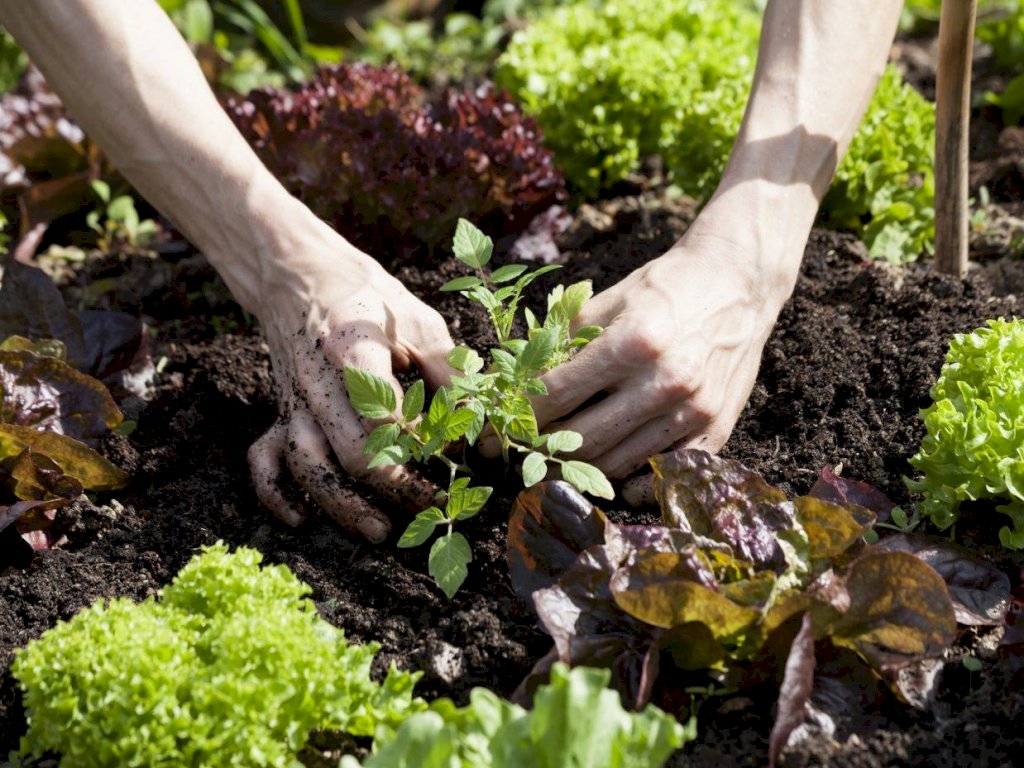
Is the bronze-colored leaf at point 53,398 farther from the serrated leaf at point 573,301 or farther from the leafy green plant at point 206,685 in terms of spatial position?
the serrated leaf at point 573,301

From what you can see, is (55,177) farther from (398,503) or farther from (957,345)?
(957,345)

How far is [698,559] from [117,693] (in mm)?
1056

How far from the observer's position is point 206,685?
1.84 meters

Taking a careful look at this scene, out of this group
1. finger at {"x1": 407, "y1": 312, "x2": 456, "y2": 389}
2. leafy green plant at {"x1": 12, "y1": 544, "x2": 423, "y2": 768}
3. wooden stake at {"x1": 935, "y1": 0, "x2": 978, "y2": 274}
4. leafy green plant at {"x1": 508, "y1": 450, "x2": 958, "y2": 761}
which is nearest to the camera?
leafy green plant at {"x1": 12, "y1": 544, "x2": 423, "y2": 768}

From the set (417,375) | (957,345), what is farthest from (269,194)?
(957,345)

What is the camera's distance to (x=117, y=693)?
1840 millimetres

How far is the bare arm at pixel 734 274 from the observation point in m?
2.36

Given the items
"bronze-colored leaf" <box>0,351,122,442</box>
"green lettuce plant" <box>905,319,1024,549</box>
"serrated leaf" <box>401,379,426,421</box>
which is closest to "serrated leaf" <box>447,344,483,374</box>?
"serrated leaf" <box>401,379,426,421</box>

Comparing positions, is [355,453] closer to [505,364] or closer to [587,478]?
[505,364]

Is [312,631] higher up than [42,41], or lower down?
lower down

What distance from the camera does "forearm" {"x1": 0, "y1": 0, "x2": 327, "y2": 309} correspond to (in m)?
2.75

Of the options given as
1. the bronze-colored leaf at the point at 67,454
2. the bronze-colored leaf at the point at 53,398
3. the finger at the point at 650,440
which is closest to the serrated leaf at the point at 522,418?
the finger at the point at 650,440

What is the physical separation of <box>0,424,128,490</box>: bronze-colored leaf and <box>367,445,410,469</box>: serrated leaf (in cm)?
91

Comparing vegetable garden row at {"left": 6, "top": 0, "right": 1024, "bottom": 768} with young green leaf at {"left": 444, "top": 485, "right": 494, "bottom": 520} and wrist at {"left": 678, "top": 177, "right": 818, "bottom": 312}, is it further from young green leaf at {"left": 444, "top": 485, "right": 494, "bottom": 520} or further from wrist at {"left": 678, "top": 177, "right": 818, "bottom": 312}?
wrist at {"left": 678, "top": 177, "right": 818, "bottom": 312}
